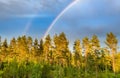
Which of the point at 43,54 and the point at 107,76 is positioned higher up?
the point at 43,54

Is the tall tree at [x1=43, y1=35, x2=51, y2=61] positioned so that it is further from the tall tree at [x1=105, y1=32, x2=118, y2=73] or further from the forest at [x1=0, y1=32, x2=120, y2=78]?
the tall tree at [x1=105, y1=32, x2=118, y2=73]

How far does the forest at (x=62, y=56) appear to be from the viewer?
81312mm

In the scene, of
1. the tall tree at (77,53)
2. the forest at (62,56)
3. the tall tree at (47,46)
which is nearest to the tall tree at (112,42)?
the forest at (62,56)

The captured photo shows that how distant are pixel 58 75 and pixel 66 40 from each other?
126ft

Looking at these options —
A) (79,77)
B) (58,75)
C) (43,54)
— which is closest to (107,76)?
(79,77)

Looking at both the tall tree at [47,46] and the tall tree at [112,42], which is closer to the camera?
the tall tree at [112,42]

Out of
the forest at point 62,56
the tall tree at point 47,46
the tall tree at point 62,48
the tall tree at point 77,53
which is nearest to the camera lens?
the forest at point 62,56

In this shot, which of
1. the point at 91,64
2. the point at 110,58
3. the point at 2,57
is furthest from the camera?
the point at 2,57

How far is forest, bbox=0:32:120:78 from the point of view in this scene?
8131cm

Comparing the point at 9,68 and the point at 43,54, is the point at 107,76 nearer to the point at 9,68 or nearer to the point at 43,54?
the point at 9,68

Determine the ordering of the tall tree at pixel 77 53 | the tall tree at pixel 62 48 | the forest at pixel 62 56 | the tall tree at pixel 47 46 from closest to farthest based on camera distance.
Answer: the forest at pixel 62 56 < the tall tree at pixel 62 48 < the tall tree at pixel 77 53 < the tall tree at pixel 47 46

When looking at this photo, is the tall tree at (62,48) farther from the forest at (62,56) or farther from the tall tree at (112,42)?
the tall tree at (112,42)

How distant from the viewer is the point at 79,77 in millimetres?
71125

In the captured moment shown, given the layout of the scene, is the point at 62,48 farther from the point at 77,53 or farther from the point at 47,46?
the point at 47,46
